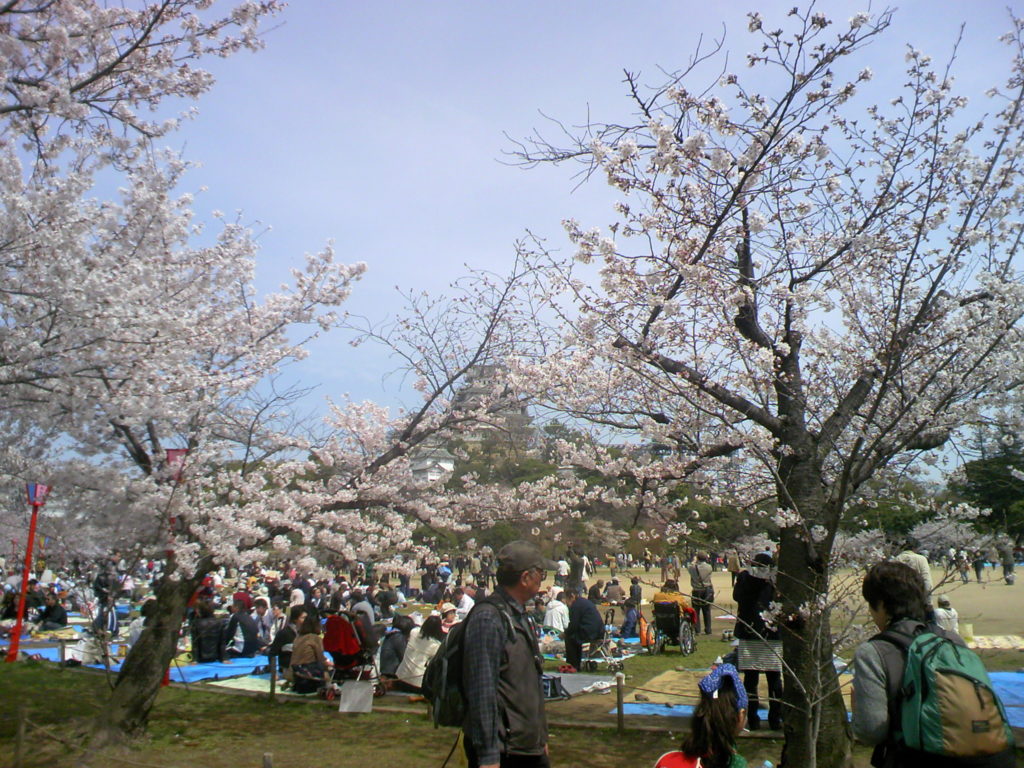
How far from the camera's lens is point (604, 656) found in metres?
11.5

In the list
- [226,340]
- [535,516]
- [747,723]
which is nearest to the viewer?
[747,723]

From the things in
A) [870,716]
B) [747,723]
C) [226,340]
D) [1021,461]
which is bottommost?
[747,723]

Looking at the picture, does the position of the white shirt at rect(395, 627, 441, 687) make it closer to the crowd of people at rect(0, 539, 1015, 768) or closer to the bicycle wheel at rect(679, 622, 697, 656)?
the crowd of people at rect(0, 539, 1015, 768)

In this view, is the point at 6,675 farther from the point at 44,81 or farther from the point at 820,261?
the point at 820,261

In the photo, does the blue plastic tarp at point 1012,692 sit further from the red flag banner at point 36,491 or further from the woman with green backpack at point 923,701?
the red flag banner at point 36,491

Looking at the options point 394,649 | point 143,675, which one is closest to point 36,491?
point 143,675

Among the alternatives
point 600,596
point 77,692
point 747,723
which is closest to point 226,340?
point 77,692

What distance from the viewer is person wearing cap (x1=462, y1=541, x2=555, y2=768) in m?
2.70

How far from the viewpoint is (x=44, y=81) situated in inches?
206

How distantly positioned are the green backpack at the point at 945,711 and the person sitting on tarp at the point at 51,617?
16.5m

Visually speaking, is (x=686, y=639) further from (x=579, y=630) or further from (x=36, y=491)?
(x=36, y=491)

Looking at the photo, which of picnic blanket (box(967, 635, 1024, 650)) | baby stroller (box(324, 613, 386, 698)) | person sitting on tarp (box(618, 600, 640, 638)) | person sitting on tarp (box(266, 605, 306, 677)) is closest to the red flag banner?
person sitting on tarp (box(266, 605, 306, 677))

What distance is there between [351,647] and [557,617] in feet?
16.9

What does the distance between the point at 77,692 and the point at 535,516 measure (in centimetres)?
574
